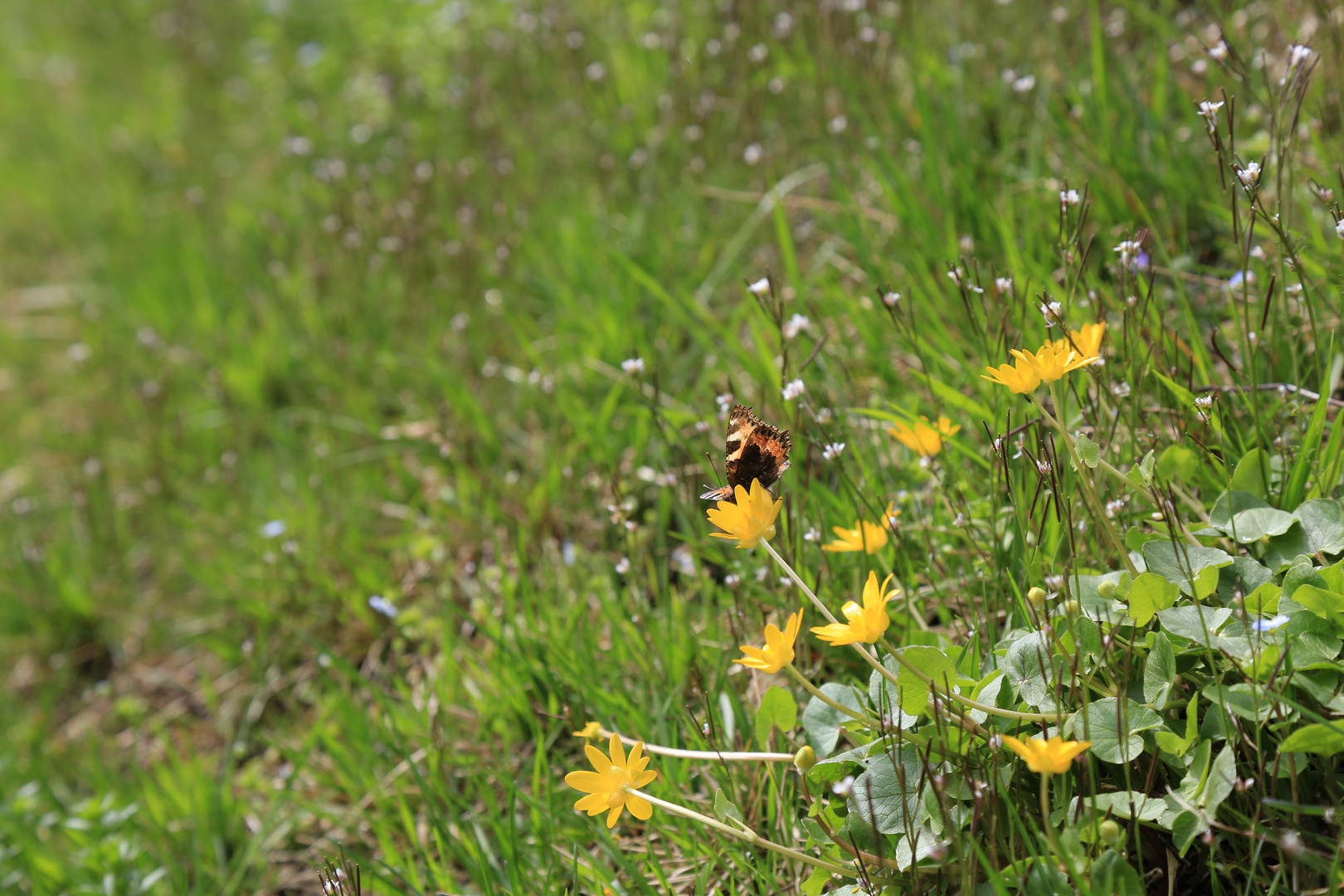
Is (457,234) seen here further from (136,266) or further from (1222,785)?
(1222,785)

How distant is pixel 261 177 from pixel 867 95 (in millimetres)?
3593

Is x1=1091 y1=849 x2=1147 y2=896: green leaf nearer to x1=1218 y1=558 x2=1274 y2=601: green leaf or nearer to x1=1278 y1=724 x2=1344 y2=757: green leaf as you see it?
x1=1278 y1=724 x2=1344 y2=757: green leaf

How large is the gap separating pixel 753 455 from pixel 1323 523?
91 cm

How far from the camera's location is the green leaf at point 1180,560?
4.65 ft

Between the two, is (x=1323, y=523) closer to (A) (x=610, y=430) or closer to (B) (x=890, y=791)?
(B) (x=890, y=791)

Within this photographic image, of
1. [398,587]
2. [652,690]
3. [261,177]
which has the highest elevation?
[261,177]

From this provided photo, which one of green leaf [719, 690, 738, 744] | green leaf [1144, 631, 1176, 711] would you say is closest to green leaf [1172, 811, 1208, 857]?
green leaf [1144, 631, 1176, 711]

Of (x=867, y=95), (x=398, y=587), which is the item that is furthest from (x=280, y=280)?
(x=867, y=95)

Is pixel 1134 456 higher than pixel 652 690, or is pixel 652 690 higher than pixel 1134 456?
pixel 1134 456

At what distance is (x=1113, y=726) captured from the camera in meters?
1.33

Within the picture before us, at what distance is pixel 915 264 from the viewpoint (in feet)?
8.47

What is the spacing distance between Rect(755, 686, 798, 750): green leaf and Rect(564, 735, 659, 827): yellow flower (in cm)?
31

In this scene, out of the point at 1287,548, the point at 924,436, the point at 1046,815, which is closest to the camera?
the point at 1046,815

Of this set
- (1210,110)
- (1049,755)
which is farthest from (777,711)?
(1210,110)
